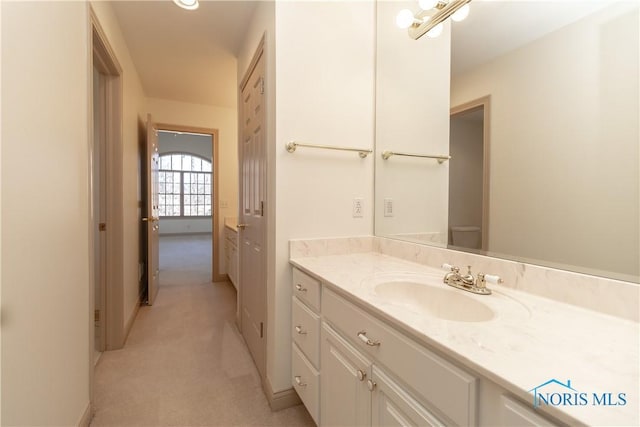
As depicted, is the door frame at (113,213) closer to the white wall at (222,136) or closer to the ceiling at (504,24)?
the white wall at (222,136)

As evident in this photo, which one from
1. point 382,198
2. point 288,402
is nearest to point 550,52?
point 382,198

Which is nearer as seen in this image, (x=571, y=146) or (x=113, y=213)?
(x=571, y=146)

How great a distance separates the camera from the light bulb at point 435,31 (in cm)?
138

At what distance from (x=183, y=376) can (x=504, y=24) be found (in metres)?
2.53

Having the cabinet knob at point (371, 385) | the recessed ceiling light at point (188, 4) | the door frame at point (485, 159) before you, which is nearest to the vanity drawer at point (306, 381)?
the cabinet knob at point (371, 385)

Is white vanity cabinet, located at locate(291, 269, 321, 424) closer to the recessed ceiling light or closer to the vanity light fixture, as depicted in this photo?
the vanity light fixture

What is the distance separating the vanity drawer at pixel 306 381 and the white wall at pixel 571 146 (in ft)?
3.09

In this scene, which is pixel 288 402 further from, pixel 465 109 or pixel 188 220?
pixel 188 220

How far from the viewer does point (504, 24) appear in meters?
1.16

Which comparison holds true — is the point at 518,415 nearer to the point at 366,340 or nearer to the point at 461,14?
the point at 366,340

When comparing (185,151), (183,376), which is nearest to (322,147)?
(183,376)

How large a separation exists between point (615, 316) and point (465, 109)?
908 mm

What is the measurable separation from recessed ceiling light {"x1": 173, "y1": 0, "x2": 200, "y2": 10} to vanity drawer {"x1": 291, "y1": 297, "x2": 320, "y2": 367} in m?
2.00

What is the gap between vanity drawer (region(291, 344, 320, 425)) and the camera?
1230 millimetres
